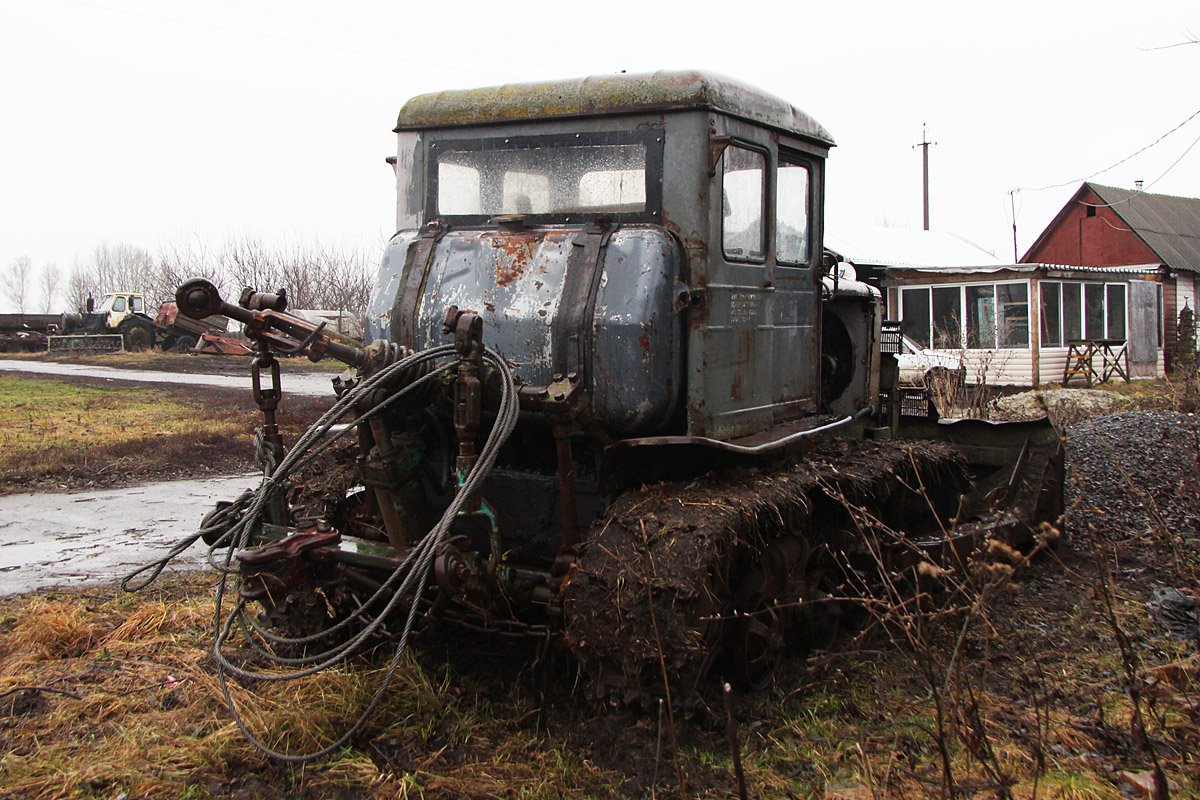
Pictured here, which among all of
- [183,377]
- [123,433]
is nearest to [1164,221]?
[183,377]

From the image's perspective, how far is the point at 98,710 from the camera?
441 cm

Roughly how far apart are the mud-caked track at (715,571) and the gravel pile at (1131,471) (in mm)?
2611

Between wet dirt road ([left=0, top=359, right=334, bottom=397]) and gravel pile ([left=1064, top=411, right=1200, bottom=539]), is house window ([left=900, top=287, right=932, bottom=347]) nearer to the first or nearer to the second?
wet dirt road ([left=0, top=359, right=334, bottom=397])

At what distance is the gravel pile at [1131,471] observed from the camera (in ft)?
25.8

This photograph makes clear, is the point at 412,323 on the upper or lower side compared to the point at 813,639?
upper

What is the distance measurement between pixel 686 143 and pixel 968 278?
21352 millimetres

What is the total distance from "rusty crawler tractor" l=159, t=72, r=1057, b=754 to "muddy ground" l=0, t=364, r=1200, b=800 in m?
0.30

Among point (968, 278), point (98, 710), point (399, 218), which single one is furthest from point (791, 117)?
point (968, 278)

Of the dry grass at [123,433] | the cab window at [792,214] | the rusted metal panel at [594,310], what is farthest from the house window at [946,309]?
the rusted metal panel at [594,310]

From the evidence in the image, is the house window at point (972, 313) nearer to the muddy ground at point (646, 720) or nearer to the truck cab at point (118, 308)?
the muddy ground at point (646, 720)

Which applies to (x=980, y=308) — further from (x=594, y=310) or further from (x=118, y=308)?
(x=118, y=308)

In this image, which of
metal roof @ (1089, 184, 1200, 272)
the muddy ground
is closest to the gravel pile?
the muddy ground

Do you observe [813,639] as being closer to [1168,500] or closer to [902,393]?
[902,393]

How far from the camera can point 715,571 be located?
4.13 m
